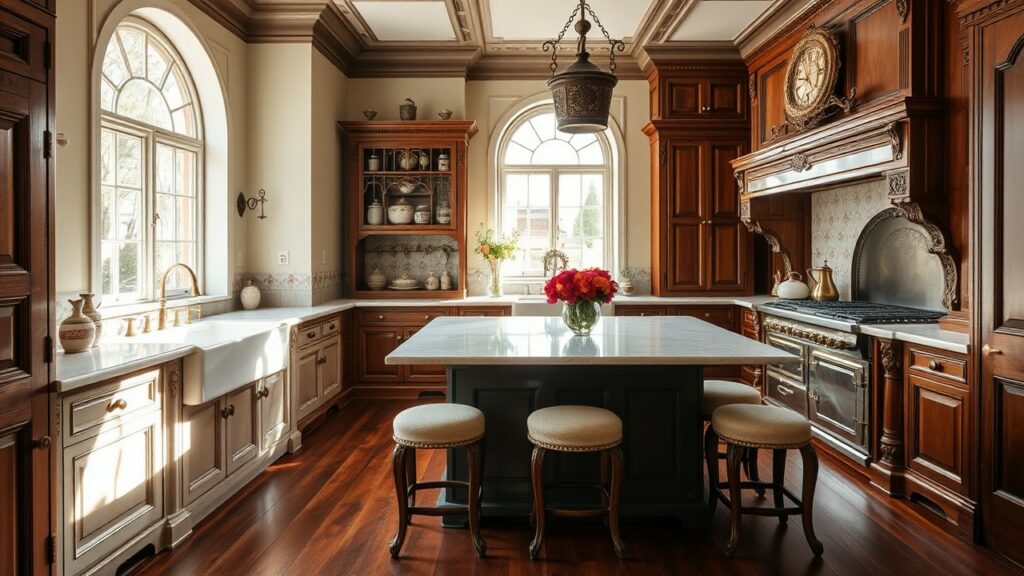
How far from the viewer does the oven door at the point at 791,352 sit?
4.17m

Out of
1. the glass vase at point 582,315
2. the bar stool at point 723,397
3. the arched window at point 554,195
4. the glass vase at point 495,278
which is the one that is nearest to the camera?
the bar stool at point 723,397

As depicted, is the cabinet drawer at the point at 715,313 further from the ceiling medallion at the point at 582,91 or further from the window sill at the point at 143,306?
the window sill at the point at 143,306

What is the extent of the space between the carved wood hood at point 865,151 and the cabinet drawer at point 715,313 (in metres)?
1.17

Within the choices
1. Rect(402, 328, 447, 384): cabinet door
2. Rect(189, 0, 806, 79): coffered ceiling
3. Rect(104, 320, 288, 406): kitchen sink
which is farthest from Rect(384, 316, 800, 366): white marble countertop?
Rect(189, 0, 806, 79): coffered ceiling

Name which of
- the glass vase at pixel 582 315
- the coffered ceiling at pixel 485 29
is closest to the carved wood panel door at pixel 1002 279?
the glass vase at pixel 582 315

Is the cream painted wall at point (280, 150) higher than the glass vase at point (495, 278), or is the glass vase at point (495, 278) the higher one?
the cream painted wall at point (280, 150)

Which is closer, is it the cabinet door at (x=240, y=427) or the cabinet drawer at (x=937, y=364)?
the cabinet drawer at (x=937, y=364)

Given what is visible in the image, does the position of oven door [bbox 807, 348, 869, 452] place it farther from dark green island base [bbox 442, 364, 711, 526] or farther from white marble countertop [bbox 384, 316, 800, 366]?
dark green island base [bbox 442, 364, 711, 526]

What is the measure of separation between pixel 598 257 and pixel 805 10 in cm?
279

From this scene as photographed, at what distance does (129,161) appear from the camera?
365 cm

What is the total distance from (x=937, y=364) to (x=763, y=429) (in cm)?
112

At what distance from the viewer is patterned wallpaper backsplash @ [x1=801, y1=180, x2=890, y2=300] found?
4.46 metres

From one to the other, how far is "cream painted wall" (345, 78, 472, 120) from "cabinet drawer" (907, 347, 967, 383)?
14.0 ft

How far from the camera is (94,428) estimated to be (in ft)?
7.41
